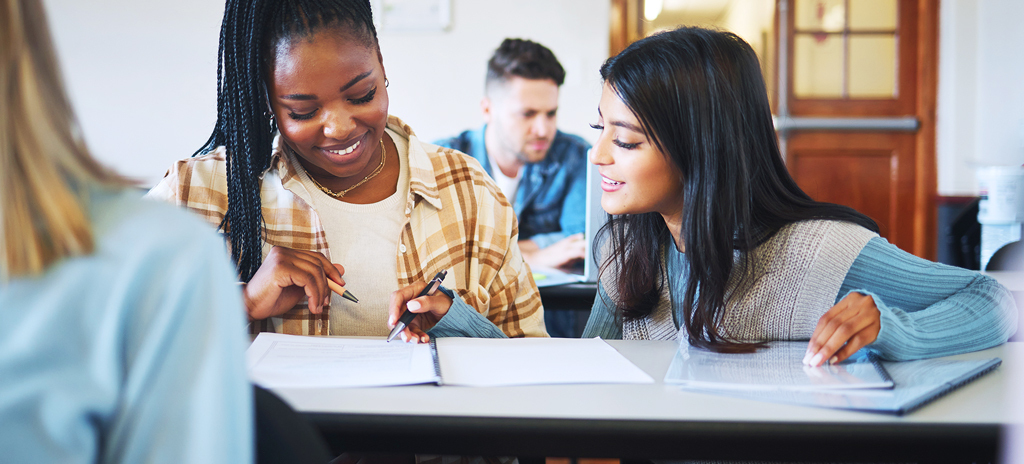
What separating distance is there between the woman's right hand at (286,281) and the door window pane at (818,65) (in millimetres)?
3582

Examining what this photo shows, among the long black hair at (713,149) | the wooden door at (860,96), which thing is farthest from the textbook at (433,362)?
the wooden door at (860,96)

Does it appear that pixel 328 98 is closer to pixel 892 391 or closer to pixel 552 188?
pixel 892 391

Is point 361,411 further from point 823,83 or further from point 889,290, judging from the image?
point 823,83

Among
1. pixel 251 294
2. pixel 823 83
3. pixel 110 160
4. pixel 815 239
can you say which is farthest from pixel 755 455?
pixel 823 83

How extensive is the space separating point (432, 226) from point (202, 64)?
3309 mm

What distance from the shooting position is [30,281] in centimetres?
42

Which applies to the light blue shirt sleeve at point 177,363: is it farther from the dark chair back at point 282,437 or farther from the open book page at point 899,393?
the open book page at point 899,393

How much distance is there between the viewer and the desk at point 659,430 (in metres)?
0.66

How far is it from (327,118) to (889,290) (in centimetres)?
93

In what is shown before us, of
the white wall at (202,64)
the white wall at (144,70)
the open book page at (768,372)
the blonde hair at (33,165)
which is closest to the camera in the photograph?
the blonde hair at (33,165)

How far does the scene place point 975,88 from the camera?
4.01 m

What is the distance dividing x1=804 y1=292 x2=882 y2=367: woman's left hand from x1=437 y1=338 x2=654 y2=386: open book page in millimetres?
222

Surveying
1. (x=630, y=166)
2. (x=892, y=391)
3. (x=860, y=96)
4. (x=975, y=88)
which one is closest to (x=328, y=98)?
(x=630, y=166)

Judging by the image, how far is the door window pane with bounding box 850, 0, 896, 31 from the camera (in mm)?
3965
